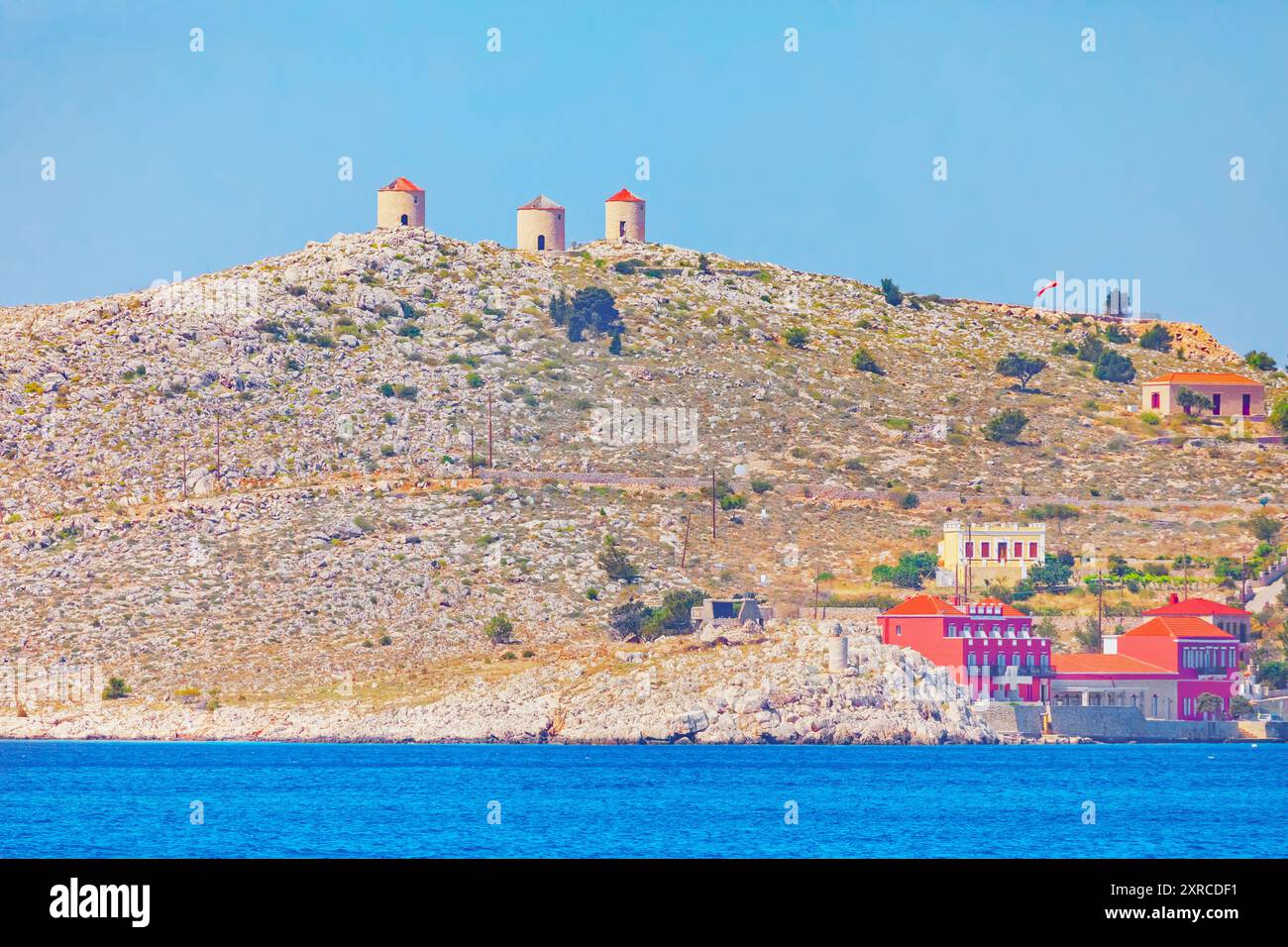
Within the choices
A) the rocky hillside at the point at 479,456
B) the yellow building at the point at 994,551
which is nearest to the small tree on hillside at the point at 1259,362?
the rocky hillside at the point at 479,456

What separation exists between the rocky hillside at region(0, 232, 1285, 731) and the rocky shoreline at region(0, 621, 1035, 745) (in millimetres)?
1229

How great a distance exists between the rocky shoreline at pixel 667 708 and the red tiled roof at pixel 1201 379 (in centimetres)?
5188

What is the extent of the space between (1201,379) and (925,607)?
173 feet

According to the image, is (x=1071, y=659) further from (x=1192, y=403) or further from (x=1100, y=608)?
(x=1192, y=403)

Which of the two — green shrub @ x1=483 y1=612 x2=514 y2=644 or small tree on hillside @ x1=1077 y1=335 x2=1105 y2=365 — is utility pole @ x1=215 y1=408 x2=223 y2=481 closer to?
green shrub @ x1=483 y1=612 x2=514 y2=644

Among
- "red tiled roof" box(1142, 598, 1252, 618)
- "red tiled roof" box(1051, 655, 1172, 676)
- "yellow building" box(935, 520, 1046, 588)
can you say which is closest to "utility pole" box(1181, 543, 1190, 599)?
"red tiled roof" box(1142, 598, 1252, 618)

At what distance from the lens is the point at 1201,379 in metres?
136

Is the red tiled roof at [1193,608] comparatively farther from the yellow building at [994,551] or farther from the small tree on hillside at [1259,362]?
the small tree on hillside at [1259,362]

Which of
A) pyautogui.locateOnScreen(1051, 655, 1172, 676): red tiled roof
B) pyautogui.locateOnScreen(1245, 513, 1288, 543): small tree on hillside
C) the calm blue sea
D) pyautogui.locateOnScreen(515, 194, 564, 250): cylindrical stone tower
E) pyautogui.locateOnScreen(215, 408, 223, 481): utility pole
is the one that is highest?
pyautogui.locateOnScreen(515, 194, 564, 250): cylindrical stone tower

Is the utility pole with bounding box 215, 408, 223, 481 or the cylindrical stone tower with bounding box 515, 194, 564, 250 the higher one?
the cylindrical stone tower with bounding box 515, 194, 564, 250

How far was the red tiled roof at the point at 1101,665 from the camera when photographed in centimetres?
9344

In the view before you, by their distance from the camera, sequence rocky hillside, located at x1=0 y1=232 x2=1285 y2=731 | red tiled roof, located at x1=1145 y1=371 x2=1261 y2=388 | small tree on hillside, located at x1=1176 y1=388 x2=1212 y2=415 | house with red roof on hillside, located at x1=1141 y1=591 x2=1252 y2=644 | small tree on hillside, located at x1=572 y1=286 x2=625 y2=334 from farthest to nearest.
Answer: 1. small tree on hillside, located at x1=572 y1=286 x2=625 y2=334
2. red tiled roof, located at x1=1145 y1=371 x2=1261 y2=388
3. small tree on hillside, located at x1=1176 y1=388 x2=1212 y2=415
4. house with red roof on hillside, located at x1=1141 y1=591 x2=1252 y2=644
5. rocky hillside, located at x1=0 y1=232 x2=1285 y2=731

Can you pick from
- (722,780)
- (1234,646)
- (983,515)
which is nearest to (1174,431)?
(983,515)

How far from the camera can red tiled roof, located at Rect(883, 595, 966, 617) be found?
296 ft
